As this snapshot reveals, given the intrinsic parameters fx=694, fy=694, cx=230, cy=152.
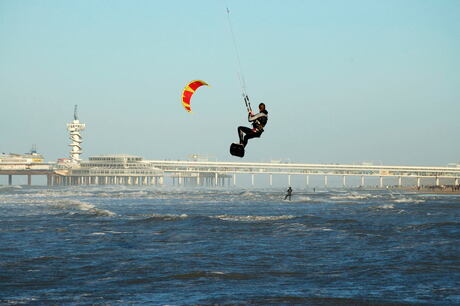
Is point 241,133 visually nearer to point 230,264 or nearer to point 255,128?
point 255,128

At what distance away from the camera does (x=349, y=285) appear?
1548cm

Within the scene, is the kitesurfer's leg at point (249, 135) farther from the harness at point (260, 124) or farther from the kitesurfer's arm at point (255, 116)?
the kitesurfer's arm at point (255, 116)

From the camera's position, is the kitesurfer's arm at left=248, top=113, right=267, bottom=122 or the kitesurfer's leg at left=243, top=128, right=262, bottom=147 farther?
the kitesurfer's leg at left=243, top=128, right=262, bottom=147


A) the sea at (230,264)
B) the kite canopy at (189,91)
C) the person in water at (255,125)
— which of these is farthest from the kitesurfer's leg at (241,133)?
the sea at (230,264)

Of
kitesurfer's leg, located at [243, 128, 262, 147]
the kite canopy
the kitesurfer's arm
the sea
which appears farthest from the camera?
the kite canopy

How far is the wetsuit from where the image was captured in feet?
50.4

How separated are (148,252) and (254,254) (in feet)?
10.8

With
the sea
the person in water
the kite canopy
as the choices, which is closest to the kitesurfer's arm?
the person in water

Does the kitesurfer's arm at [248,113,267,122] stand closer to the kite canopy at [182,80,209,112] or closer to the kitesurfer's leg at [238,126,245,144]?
the kitesurfer's leg at [238,126,245,144]

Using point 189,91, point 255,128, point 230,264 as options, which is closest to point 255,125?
point 255,128

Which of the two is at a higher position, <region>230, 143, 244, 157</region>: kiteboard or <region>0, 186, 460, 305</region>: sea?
<region>230, 143, 244, 157</region>: kiteboard

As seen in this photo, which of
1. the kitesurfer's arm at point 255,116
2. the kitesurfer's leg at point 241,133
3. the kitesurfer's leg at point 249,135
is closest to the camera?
the kitesurfer's arm at point 255,116

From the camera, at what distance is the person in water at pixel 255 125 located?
15.4m

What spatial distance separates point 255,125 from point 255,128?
0.24 ft
